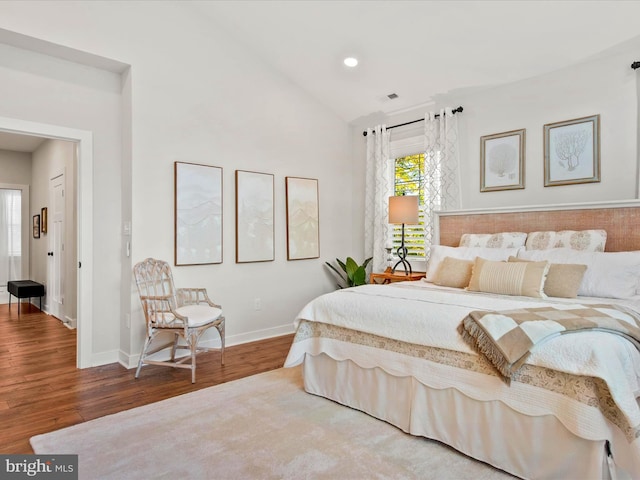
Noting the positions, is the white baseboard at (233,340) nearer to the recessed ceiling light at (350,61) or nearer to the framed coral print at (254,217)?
the framed coral print at (254,217)

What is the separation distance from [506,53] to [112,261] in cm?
398

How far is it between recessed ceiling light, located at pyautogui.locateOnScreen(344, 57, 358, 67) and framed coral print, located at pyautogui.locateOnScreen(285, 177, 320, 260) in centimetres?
138

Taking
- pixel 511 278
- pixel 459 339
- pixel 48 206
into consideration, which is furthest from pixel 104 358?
pixel 48 206

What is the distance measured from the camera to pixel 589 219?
3289 mm

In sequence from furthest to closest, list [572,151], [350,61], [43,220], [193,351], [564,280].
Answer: [43,220] → [350,61] → [572,151] → [193,351] → [564,280]

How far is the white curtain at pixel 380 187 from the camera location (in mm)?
4941

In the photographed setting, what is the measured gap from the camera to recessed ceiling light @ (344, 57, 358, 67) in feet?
13.5

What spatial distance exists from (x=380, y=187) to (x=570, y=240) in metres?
2.24

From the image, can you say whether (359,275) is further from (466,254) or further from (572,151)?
(572,151)

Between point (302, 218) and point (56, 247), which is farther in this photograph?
point (56, 247)

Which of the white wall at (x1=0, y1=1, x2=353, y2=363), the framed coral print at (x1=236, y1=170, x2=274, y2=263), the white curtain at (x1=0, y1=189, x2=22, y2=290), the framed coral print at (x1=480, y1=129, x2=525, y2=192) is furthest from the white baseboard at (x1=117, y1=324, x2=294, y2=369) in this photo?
the white curtain at (x1=0, y1=189, x2=22, y2=290)

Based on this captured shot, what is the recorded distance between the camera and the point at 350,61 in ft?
13.6

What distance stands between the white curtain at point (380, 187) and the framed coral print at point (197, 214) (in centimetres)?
193

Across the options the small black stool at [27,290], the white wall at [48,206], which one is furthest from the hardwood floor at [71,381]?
the small black stool at [27,290]
